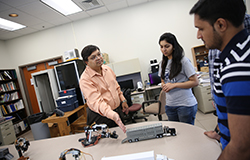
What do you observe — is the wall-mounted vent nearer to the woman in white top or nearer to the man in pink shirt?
the man in pink shirt

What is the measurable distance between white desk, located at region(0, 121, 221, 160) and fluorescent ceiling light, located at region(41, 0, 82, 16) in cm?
331

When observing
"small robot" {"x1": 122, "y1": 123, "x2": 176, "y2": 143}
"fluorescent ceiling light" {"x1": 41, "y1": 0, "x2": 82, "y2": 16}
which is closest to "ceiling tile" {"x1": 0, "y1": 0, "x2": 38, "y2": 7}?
"fluorescent ceiling light" {"x1": 41, "y1": 0, "x2": 82, "y2": 16}

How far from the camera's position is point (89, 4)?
3750 mm

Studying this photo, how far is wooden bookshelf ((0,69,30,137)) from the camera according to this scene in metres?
4.43

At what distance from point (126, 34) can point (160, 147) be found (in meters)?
4.04

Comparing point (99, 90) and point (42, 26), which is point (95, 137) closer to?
point (99, 90)

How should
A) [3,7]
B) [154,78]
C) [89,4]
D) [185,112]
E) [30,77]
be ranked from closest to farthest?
[185,112] → [3,7] → [89,4] → [154,78] → [30,77]

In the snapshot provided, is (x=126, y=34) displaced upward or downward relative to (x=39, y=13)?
downward

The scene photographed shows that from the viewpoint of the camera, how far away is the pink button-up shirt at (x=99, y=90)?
1.37m

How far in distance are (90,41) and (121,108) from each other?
11.3 ft

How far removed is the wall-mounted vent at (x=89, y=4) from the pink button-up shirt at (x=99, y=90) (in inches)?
107

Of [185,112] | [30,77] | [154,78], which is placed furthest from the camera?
[30,77]

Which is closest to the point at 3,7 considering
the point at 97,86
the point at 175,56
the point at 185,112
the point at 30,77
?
the point at 30,77

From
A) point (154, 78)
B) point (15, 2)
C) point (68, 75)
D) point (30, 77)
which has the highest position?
point (15, 2)
